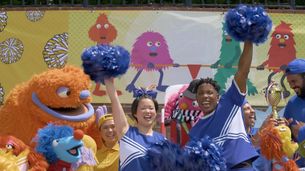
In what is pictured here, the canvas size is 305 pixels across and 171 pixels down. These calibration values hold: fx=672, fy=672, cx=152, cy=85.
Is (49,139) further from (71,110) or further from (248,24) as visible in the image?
(248,24)

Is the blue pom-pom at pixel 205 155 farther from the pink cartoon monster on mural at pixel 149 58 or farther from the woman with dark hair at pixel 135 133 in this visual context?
the pink cartoon monster on mural at pixel 149 58

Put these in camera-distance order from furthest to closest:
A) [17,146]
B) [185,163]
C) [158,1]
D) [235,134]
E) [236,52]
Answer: [158,1] → [236,52] → [17,146] → [235,134] → [185,163]

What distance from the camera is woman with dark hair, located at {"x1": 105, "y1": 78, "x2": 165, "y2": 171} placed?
4199 mm

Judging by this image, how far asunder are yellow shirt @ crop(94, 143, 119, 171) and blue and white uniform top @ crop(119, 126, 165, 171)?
4.05ft

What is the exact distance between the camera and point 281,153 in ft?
16.2

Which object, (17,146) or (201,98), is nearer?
(201,98)

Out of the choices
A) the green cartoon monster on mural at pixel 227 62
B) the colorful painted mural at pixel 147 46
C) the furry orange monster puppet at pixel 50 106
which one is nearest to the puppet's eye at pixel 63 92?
the furry orange monster puppet at pixel 50 106

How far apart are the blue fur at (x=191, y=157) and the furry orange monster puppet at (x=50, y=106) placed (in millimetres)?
1991

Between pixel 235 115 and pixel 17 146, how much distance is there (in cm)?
162

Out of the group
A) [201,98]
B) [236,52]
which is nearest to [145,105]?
[201,98]

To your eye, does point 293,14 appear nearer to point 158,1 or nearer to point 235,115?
point 158,1

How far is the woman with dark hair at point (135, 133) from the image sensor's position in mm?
4199

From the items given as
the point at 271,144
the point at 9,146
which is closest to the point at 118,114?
the point at 9,146

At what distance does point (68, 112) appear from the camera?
18.8 feet
